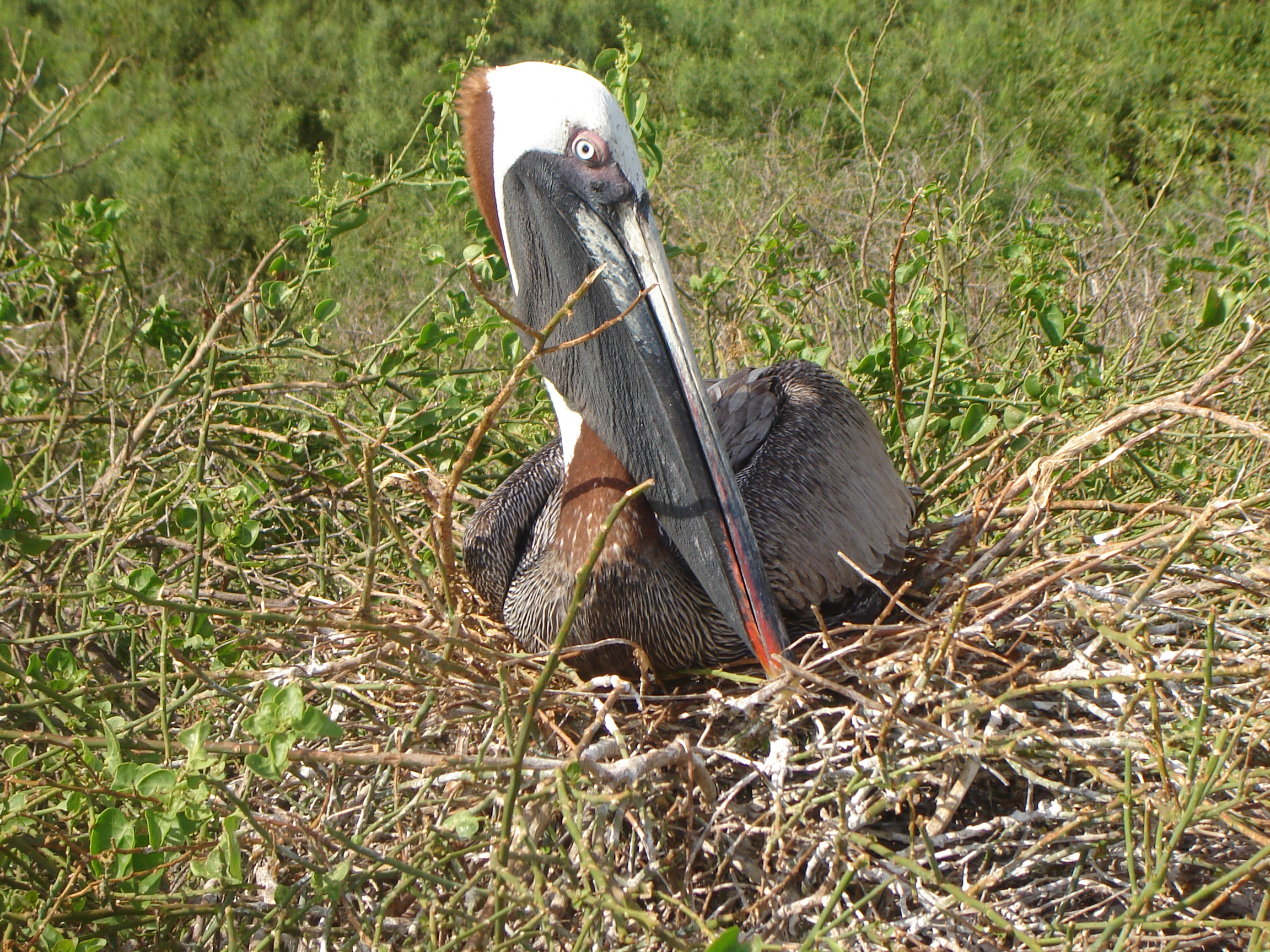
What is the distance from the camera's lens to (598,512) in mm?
2369

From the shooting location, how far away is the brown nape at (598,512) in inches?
92.4

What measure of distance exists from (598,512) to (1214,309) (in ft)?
5.25

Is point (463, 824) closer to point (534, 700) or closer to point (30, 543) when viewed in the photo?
point (534, 700)

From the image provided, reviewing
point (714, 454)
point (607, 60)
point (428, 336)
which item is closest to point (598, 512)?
point (714, 454)

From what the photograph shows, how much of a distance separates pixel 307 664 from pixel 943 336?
1957 millimetres

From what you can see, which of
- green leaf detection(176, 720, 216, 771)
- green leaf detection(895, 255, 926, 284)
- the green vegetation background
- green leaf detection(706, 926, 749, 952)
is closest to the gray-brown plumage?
green leaf detection(895, 255, 926, 284)

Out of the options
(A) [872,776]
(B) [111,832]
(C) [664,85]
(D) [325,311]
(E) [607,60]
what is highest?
(C) [664,85]

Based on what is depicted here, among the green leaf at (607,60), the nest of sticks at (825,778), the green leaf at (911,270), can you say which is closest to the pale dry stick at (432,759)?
the nest of sticks at (825,778)

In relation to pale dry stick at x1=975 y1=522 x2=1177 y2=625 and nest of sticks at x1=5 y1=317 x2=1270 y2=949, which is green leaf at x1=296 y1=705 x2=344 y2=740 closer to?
nest of sticks at x1=5 y1=317 x2=1270 y2=949

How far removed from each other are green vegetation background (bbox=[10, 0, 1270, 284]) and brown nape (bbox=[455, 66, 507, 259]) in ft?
16.9

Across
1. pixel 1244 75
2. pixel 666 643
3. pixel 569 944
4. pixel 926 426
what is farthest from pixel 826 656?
pixel 1244 75

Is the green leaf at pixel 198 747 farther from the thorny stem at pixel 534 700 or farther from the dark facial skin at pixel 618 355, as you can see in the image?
the dark facial skin at pixel 618 355

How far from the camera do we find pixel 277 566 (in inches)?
116

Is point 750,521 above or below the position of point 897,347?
below
